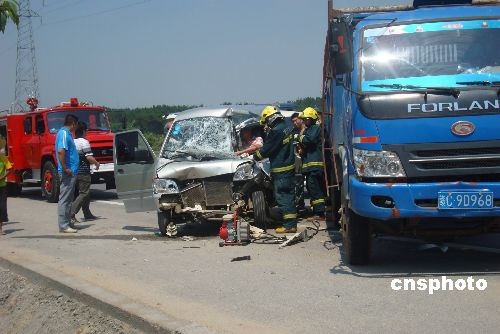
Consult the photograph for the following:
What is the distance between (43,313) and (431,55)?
4814mm

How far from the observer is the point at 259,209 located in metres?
9.34

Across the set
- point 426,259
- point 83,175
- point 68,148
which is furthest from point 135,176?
point 426,259

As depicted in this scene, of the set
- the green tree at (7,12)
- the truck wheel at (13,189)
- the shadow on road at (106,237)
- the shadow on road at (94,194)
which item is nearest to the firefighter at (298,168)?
the shadow on road at (106,237)

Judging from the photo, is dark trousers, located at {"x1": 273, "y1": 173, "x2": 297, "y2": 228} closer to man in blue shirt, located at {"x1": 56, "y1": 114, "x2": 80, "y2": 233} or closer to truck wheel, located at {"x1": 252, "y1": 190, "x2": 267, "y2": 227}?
truck wheel, located at {"x1": 252, "y1": 190, "x2": 267, "y2": 227}

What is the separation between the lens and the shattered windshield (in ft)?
33.2

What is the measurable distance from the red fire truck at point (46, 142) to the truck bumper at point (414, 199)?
1116 centimetres

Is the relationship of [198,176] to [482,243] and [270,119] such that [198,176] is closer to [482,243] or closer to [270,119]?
[270,119]

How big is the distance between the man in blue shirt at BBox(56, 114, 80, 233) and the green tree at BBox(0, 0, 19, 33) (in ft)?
16.6

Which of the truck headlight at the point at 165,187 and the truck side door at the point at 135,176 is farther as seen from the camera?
the truck side door at the point at 135,176

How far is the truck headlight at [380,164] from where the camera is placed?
20.2 feet

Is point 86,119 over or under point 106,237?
over

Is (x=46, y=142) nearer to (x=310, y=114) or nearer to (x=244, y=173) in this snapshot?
(x=310, y=114)

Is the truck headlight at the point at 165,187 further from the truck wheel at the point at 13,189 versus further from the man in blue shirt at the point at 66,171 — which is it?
the truck wheel at the point at 13,189

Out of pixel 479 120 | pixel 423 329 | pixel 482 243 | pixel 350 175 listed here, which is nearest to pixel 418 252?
pixel 482 243
